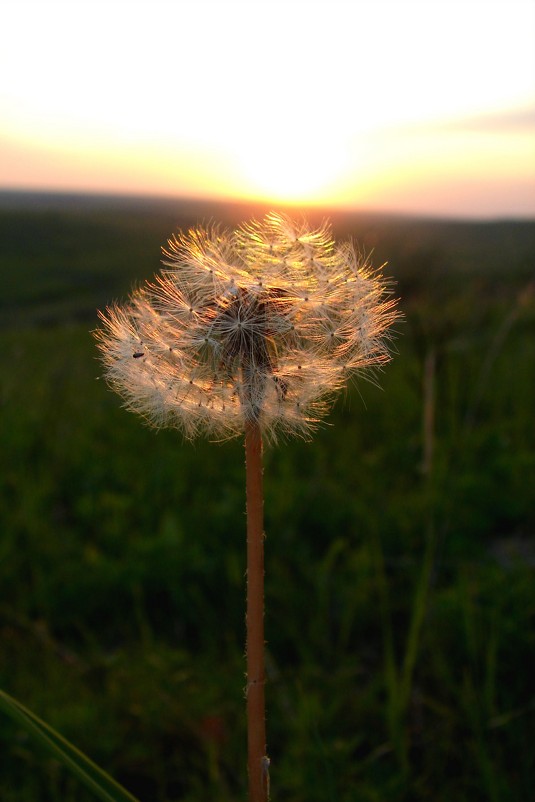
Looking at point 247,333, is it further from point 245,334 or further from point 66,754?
point 66,754

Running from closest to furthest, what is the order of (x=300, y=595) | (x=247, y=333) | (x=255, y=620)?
(x=255, y=620)
(x=247, y=333)
(x=300, y=595)

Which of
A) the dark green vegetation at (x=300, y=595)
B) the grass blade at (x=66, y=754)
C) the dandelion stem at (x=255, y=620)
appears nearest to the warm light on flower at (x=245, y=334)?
the dandelion stem at (x=255, y=620)

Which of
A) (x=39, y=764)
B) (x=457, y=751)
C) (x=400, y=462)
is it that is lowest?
(x=39, y=764)

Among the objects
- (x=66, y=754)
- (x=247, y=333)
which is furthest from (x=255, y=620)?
(x=247, y=333)

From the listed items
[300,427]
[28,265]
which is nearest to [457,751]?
[300,427]

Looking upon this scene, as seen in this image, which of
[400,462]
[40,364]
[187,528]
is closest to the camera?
[187,528]

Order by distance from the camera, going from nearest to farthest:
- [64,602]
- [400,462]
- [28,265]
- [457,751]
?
[457,751] < [64,602] < [400,462] < [28,265]

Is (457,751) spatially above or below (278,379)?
below

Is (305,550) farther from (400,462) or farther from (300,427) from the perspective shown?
(300,427)
